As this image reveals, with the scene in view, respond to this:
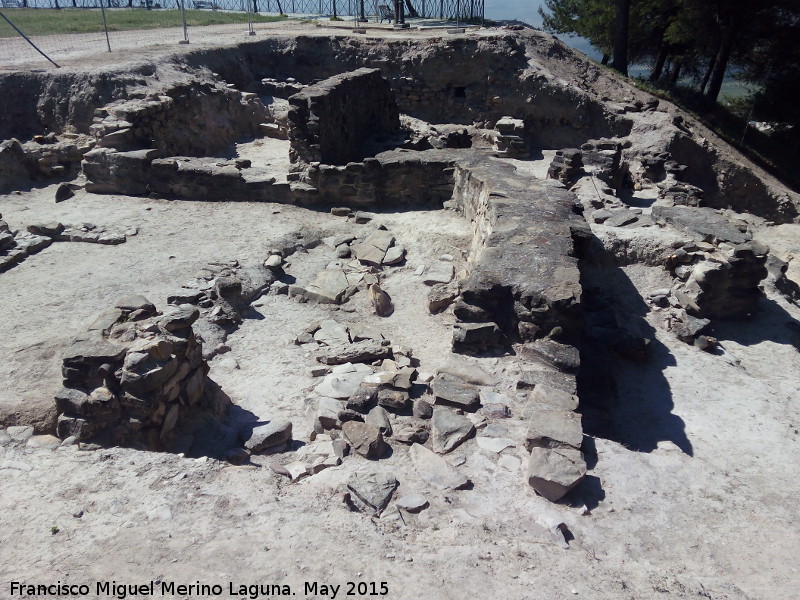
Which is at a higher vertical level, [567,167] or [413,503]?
[567,167]

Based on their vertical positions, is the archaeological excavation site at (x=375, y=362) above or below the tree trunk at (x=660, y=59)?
below

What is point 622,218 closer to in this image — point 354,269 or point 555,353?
point 354,269

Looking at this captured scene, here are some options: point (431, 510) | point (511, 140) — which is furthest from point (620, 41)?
point (431, 510)

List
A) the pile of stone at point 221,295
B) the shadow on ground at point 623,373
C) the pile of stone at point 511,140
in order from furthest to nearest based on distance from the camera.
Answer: the pile of stone at point 511,140
the pile of stone at point 221,295
the shadow on ground at point 623,373

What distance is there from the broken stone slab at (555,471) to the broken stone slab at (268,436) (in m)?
2.05

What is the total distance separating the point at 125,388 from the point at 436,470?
2.50 metres

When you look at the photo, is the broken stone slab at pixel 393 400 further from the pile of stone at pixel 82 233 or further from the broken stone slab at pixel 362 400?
the pile of stone at pixel 82 233

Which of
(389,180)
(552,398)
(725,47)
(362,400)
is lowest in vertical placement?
(362,400)

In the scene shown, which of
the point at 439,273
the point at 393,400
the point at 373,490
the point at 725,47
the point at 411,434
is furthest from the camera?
the point at 725,47

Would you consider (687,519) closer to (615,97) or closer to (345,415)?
(345,415)

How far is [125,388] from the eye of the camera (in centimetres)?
448

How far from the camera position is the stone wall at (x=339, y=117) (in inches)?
418

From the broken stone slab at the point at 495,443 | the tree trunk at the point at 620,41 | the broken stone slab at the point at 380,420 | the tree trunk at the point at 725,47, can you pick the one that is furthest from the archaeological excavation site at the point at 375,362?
the tree trunk at the point at 620,41

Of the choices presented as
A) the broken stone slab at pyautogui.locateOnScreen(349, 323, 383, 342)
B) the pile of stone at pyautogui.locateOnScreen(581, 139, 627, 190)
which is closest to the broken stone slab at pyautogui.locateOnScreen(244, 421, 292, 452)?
the broken stone slab at pyautogui.locateOnScreen(349, 323, 383, 342)
